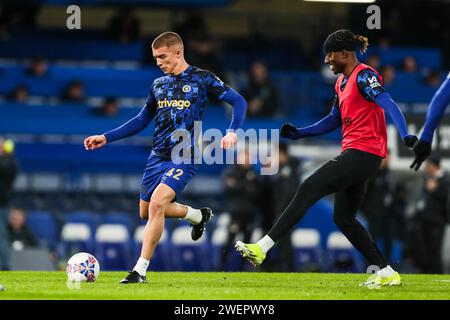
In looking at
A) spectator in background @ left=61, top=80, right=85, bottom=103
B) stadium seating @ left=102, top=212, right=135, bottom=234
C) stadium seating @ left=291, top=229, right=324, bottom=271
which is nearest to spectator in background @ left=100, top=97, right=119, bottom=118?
spectator in background @ left=61, top=80, right=85, bottom=103

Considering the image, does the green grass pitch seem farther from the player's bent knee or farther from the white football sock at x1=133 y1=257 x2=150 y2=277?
the player's bent knee

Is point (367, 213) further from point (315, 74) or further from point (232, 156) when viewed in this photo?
point (315, 74)

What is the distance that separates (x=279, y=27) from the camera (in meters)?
24.6

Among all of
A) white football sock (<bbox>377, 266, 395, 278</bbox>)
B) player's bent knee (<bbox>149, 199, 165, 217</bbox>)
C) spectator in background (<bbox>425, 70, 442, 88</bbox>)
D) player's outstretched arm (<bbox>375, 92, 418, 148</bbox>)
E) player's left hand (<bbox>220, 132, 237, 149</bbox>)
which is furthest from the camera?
spectator in background (<bbox>425, 70, 442, 88</bbox>)

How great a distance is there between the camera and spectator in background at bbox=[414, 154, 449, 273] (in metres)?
17.0

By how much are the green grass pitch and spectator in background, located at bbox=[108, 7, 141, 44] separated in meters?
11.5

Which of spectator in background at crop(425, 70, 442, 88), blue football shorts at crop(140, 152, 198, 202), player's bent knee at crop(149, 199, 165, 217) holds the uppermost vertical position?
spectator in background at crop(425, 70, 442, 88)

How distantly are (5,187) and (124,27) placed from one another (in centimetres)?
788

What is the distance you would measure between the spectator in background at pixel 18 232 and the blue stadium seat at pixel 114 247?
43.6 inches

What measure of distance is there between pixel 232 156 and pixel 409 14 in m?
9.18

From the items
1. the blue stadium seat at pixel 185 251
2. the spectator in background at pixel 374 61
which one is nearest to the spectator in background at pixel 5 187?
the blue stadium seat at pixel 185 251

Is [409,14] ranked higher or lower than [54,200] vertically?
higher

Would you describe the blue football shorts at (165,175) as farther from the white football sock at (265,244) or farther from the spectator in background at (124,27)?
the spectator in background at (124,27)
